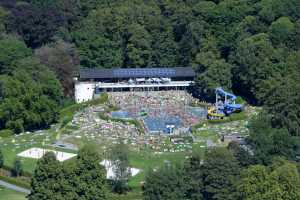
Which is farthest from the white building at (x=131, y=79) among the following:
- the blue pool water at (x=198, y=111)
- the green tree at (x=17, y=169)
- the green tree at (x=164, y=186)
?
the green tree at (x=164, y=186)

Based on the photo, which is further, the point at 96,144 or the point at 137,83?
the point at 137,83

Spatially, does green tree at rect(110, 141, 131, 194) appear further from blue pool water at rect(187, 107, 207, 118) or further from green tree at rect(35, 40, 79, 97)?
green tree at rect(35, 40, 79, 97)

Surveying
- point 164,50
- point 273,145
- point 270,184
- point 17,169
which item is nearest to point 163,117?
point 164,50

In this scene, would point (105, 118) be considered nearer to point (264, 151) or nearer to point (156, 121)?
point (156, 121)

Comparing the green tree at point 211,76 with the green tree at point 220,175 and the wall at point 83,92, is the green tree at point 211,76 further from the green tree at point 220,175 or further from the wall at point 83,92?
the green tree at point 220,175

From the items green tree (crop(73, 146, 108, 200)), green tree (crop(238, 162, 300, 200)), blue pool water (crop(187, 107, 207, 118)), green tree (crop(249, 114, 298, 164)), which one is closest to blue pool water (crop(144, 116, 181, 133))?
blue pool water (crop(187, 107, 207, 118))

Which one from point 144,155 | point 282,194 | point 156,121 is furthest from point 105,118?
point 282,194
